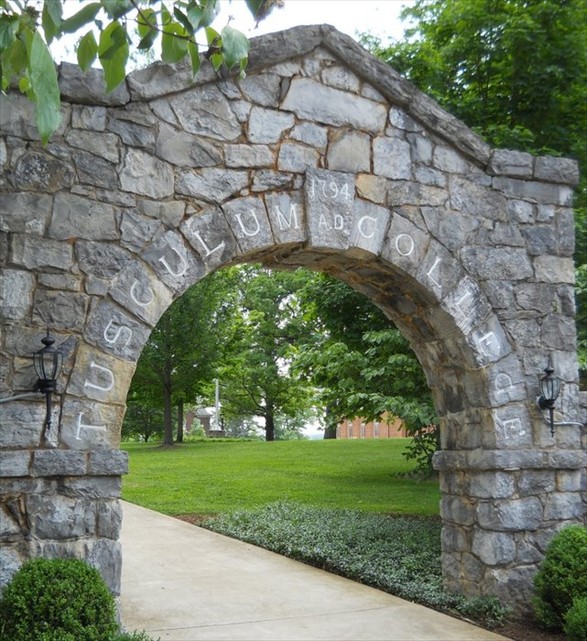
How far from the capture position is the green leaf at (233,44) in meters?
2.94

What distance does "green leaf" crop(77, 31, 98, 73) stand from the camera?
9.37ft

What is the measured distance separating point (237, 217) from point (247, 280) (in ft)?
87.4

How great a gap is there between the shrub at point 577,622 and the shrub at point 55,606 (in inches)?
118

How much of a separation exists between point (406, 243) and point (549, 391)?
1.71m

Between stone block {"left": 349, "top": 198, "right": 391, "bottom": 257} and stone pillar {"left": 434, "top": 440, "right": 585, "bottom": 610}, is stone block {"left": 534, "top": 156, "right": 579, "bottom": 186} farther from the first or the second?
stone pillar {"left": 434, "top": 440, "right": 585, "bottom": 610}

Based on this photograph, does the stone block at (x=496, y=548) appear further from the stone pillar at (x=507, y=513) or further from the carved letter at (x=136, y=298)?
the carved letter at (x=136, y=298)

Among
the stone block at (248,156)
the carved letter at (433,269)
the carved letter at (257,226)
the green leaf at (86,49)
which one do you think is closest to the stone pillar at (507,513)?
the carved letter at (433,269)

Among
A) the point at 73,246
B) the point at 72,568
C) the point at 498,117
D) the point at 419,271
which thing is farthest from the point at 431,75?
the point at 72,568

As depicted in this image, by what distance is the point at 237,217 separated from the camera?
578 centimetres

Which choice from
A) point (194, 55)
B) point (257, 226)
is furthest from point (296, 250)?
point (194, 55)

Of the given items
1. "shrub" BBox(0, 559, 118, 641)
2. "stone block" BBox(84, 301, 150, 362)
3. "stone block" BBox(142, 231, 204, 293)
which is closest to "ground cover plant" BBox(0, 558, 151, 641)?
"shrub" BBox(0, 559, 118, 641)

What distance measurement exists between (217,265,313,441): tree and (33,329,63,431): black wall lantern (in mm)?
23038

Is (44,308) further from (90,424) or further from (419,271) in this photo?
(419,271)

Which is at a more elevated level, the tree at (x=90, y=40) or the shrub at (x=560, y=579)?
the tree at (x=90, y=40)
